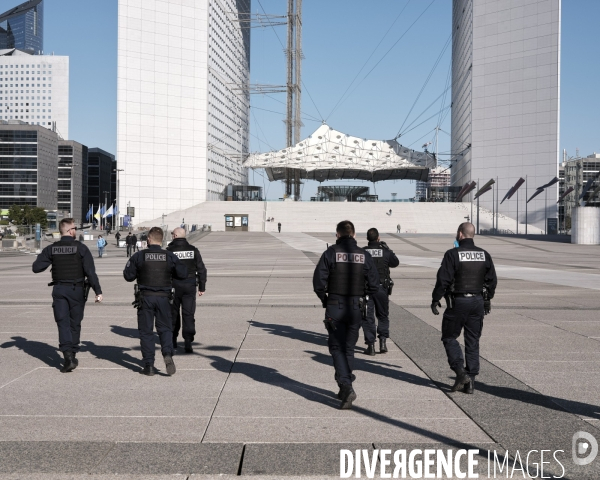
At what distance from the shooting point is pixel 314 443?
17.2 ft

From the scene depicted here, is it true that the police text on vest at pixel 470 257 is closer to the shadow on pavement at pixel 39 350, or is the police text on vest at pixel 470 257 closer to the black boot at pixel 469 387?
the black boot at pixel 469 387

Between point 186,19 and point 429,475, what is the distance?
110 meters

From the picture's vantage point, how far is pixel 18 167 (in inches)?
5276

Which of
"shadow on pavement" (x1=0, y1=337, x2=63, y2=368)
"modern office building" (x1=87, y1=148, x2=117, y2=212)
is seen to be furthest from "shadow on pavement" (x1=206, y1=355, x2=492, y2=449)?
"modern office building" (x1=87, y1=148, x2=117, y2=212)

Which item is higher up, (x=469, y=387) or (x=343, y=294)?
(x=343, y=294)

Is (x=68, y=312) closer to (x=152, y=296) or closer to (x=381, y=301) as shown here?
(x=152, y=296)

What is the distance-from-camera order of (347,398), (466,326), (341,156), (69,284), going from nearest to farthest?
(347,398) < (466,326) < (69,284) < (341,156)

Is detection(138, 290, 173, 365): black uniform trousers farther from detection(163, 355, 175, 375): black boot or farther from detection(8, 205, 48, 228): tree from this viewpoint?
detection(8, 205, 48, 228): tree

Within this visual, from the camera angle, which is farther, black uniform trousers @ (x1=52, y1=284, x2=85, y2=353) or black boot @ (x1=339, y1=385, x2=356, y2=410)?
black uniform trousers @ (x1=52, y1=284, x2=85, y2=353)

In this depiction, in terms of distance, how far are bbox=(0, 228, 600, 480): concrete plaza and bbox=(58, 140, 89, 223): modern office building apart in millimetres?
143869

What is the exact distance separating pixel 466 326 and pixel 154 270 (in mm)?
3641

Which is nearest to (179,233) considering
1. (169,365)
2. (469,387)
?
(169,365)

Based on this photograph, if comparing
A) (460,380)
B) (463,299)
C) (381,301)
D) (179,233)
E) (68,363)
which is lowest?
(68,363)

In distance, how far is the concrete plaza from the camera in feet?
16.1
